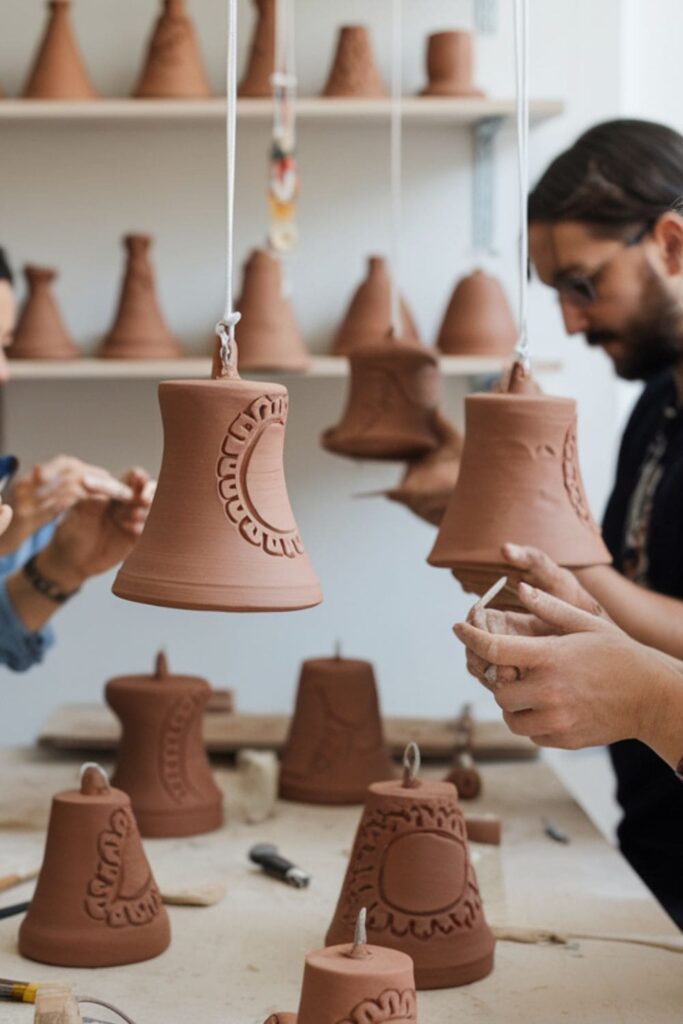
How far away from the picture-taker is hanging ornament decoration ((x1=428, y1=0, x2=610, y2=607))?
4.60 ft

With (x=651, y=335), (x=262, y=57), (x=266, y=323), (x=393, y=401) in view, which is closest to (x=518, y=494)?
(x=393, y=401)

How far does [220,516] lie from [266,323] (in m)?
1.71

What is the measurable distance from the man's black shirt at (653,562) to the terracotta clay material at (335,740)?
0.41 m

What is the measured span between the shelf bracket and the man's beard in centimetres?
98

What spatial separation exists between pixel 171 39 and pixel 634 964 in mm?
2132

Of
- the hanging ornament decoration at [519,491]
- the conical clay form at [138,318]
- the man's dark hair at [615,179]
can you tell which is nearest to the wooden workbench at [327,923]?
the hanging ornament decoration at [519,491]

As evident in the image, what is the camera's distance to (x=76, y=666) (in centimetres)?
328

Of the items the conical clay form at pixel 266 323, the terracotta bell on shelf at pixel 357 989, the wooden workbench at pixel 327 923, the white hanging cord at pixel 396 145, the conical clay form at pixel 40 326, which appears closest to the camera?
the terracotta bell on shelf at pixel 357 989

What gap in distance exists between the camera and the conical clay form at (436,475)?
2.18 metres

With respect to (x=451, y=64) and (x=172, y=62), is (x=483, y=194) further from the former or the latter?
(x=172, y=62)

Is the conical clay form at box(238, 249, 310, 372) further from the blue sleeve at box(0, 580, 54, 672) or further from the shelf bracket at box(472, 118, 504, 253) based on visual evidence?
the blue sleeve at box(0, 580, 54, 672)

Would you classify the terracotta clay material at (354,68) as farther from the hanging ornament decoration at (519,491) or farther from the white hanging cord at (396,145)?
the hanging ornament decoration at (519,491)

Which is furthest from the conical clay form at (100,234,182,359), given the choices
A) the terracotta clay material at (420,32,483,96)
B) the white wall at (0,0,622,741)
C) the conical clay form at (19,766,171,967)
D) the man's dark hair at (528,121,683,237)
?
the conical clay form at (19,766,171,967)

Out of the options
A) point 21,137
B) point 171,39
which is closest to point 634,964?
point 171,39
